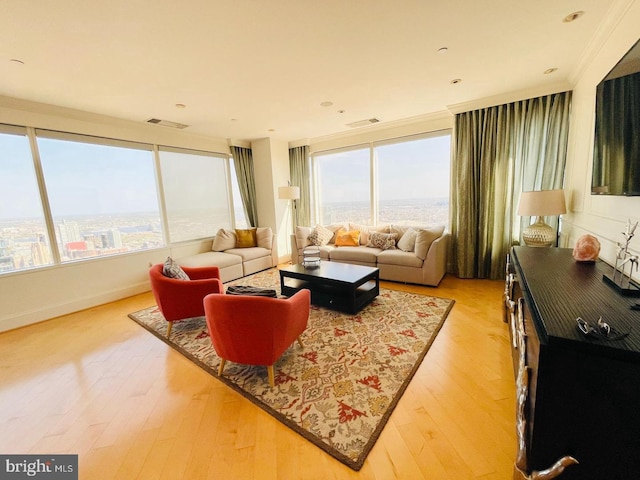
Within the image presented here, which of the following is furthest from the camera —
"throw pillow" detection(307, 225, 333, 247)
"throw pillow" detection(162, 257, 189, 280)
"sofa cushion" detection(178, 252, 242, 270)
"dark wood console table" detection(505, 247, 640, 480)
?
"throw pillow" detection(307, 225, 333, 247)

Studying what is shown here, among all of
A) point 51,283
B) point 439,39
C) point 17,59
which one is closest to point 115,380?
point 51,283

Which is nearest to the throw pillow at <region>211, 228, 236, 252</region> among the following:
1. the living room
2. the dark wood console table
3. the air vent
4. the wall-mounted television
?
the living room

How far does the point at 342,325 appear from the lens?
2715 mm

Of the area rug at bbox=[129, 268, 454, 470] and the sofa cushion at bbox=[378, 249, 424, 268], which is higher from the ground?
the sofa cushion at bbox=[378, 249, 424, 268]

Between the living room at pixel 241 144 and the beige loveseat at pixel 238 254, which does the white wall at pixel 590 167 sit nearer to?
the living room at pixel 241 144

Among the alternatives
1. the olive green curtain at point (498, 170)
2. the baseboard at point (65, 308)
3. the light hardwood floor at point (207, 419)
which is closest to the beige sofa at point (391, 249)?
the olive green curtain at point (498, 170)

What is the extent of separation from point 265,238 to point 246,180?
132 centimetres

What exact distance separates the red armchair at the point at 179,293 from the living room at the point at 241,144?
138 centimetres

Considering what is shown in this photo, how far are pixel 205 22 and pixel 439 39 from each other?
1.80 metres

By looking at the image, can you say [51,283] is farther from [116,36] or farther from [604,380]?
[604,380]

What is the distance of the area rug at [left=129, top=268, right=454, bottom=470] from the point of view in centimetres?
154

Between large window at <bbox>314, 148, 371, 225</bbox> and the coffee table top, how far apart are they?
2.04 metres

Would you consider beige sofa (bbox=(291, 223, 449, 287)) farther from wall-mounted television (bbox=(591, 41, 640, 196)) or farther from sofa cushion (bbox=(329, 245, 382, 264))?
wall-mounted television (bbox=(591, 41, 640, 196))

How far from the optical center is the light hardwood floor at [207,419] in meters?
1.32
